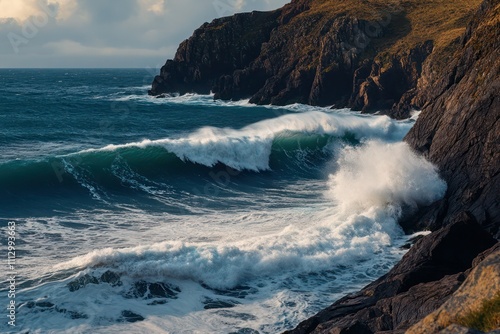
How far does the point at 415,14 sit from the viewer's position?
74438 millimetres

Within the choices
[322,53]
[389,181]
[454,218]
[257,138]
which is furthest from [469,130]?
[322,53]

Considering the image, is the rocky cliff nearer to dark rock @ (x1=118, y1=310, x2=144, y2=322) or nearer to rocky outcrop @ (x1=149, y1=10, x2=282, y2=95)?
rocky outcrop @ (x1=149, y1=10, x2=282, y2=95)

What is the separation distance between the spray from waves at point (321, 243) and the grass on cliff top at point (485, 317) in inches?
387

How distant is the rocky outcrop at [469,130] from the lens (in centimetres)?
1898

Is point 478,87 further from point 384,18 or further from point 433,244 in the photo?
point 384,18

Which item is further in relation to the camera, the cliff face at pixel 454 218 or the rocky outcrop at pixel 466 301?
the cliff face at pixel 454 218

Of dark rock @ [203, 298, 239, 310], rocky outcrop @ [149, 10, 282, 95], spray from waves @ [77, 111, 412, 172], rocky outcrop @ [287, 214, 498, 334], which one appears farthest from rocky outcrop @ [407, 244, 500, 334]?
rocky outcrop @ [149, 10, 282, 95]

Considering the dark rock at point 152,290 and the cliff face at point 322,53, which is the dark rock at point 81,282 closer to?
the dark rock at point 152,290

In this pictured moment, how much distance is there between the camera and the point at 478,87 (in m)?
21.9

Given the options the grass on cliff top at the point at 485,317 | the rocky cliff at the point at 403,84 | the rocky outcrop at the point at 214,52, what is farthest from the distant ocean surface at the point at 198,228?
the rocky outcrop at the point at 214,52

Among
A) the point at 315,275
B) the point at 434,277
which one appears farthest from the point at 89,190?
the point at 434,277

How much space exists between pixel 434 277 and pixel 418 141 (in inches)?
525

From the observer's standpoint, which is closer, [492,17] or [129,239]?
[129,239]

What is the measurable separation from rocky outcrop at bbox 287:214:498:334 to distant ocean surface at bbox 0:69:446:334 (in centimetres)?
204
